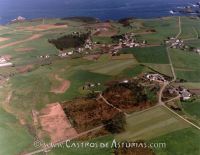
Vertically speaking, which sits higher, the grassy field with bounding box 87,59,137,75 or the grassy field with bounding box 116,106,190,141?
the grassy field with bounding box 87,59,137,75

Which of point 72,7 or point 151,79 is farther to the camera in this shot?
point 72,7

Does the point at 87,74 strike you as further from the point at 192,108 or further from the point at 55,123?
the point at 192,108

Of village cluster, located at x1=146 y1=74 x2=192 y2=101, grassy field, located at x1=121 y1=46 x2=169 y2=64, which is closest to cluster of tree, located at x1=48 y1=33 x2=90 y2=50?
grassy field, located at x1=121 y1=46 x2=169 y2=64

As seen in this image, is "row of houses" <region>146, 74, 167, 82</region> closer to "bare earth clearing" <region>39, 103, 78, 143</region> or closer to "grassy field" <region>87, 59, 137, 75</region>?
"grassy field" <region>87, 59, 137, 75</region>

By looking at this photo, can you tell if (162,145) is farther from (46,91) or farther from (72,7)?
(72,7)

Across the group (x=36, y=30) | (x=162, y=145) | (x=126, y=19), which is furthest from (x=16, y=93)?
(x=126, y=19)

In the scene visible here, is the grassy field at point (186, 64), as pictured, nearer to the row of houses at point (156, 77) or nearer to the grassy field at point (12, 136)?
the row of houses at point (156, 77)
